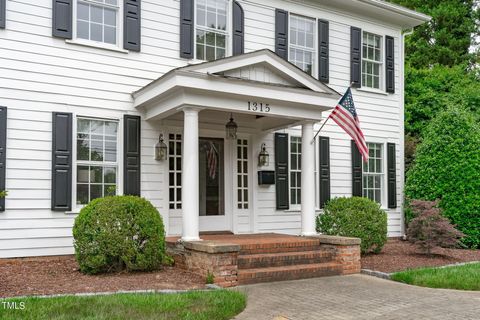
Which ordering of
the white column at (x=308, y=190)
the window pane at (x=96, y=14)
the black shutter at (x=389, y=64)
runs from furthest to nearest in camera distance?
the black shutter at (x=389, y=64)
the white column at (x=308, y=190)
the window pane at (x=96, y=14)

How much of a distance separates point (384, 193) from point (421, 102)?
5255mm

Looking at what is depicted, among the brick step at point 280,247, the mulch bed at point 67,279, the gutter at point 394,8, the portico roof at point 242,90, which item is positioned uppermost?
the gutter at point 394,8

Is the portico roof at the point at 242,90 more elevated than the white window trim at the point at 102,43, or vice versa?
the white window trim at the point at 102,43

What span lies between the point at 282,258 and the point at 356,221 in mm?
2426

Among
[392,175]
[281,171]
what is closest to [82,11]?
[281,171]

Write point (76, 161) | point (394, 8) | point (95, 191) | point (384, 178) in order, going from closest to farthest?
point (76, 161)
point (95, 191)
point (394, 8)
point (384, 178)

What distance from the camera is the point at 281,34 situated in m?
11.1

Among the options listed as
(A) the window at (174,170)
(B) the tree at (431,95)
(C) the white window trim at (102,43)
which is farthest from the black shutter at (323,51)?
(B) the tree at (431,95)

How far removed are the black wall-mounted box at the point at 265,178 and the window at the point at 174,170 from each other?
5.92 feet

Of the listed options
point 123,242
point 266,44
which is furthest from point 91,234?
point 266,44

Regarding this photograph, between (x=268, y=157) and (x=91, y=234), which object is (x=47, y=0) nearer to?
(x=91, y=234)

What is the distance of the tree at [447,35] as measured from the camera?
2347cm

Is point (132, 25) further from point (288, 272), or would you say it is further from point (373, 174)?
point (373, 174)

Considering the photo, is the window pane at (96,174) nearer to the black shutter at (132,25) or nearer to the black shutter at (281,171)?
the black shutter at (132,25)
